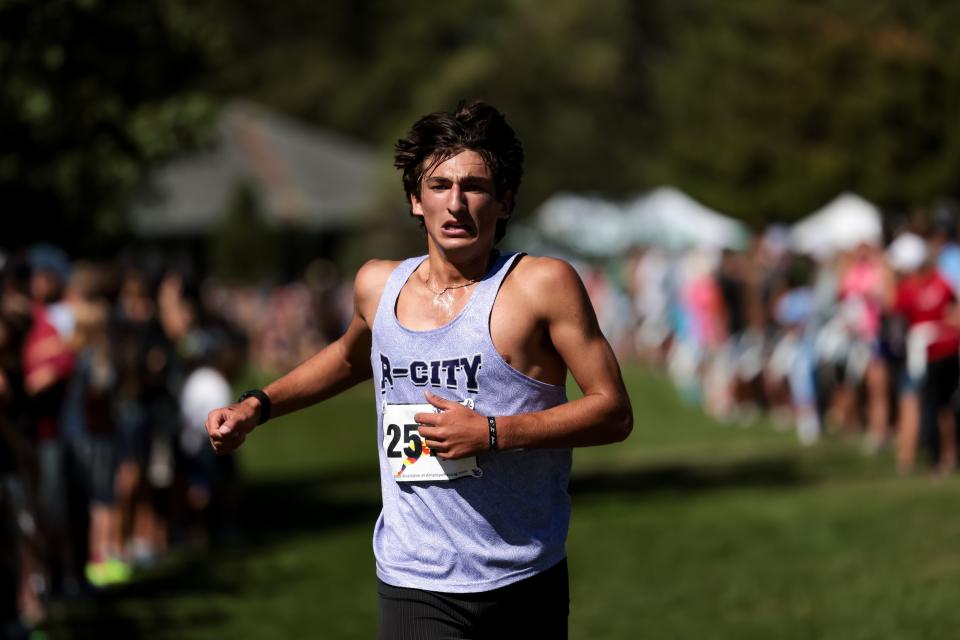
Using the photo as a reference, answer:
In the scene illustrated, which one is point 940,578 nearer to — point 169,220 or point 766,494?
point 766,494

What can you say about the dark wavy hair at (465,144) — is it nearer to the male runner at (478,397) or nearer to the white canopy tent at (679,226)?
the male runner at (478,397)

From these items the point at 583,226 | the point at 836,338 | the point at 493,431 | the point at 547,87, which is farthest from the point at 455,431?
the point at 547,87

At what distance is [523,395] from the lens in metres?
4.64

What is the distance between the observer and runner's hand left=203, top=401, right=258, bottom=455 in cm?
482

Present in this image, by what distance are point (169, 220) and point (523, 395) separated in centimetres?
5456

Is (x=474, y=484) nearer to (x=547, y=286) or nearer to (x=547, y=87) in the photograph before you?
(x=547, y=286)

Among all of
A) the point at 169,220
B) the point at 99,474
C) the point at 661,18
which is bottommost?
the point at 99,474

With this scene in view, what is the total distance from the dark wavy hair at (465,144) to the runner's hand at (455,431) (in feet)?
2.13

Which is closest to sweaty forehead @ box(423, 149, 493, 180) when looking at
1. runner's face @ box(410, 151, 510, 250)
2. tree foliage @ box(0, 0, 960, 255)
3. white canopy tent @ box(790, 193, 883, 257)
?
runner's face @ box(410, 151, 510, 250)

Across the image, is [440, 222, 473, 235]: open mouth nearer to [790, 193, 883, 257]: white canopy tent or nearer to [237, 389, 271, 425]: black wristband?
[237, 389, 271, 425]: black wristband

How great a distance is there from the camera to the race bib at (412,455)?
4637 millimetres

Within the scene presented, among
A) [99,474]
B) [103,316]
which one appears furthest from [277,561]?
[103,316]

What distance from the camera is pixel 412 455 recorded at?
4.68 m

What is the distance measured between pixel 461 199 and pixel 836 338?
1488 centimetres
